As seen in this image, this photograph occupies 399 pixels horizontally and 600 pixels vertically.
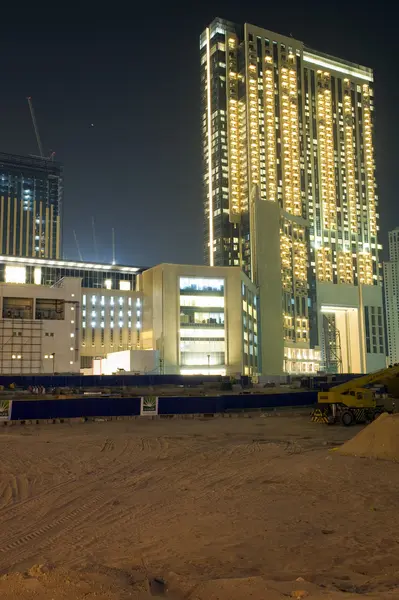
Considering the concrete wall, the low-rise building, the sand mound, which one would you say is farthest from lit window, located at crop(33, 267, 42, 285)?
the sand mound

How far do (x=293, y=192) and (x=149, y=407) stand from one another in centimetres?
13284

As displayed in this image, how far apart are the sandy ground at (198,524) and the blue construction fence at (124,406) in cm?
1313

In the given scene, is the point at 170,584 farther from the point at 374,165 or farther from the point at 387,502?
the point at 374,165

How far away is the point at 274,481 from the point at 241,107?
157m

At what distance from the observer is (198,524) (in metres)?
12.4

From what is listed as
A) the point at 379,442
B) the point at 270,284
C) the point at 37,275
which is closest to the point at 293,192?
the point at 270,284

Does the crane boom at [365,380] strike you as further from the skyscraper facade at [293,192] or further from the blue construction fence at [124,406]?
the skyscraper facade at [293,192]

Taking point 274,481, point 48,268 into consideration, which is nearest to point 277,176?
point 48,268

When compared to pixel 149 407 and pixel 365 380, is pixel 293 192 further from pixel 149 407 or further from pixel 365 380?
pixel 149 407

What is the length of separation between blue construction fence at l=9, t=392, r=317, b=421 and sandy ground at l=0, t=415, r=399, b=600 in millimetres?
13129

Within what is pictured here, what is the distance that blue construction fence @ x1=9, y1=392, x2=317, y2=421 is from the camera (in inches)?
1494

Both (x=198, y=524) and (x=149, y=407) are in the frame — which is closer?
(x=198, y=524)

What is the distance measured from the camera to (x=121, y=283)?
13162cm

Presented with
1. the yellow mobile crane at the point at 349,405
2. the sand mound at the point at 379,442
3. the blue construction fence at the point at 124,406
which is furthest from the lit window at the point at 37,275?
the sand mound at the point at 379,442
